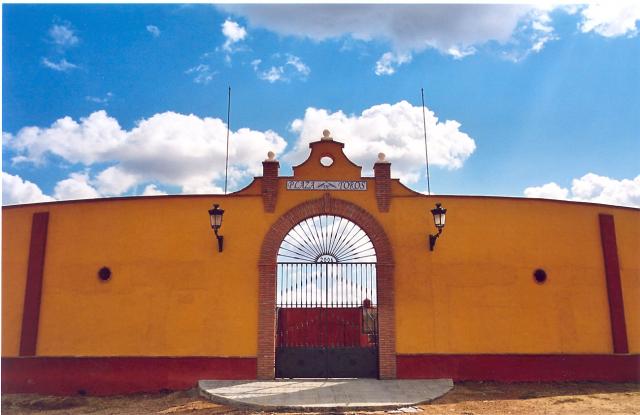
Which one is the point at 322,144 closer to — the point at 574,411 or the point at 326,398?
the point at 326,398

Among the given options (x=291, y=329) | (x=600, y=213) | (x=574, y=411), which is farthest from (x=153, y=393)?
(x=600, y=213)

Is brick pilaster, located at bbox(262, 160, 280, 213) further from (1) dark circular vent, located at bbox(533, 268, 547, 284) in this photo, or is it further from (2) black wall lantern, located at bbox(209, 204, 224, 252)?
(1) dark circular vent, located at bbox(533, 268, 547, 284)

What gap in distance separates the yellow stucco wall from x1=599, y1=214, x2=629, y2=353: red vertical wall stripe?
6.4 inches

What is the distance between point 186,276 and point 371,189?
4.30m

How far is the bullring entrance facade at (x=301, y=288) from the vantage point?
33.6ft

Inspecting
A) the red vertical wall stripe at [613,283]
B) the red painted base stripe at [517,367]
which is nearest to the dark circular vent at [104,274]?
the red painted base stripe at [517,367]

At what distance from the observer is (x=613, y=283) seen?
35.7 feet

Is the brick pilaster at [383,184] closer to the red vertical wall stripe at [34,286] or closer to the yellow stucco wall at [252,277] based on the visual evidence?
the yellow stucco wall at [252,277]

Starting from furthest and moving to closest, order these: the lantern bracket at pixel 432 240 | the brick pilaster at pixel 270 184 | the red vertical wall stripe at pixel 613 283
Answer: the brick pilaster at pixel 270 184
the red vertical wall stripe at pixel 613 283
the lantern bracket at pixel 432 240

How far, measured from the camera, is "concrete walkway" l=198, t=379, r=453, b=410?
8.53 meters

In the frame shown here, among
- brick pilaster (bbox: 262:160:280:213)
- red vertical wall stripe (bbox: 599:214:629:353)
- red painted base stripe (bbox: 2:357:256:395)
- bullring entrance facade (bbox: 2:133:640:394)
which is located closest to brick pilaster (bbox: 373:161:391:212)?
bullring entrance facade (bbox: 2:133:640:394)

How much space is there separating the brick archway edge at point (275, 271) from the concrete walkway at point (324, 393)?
0.44 m

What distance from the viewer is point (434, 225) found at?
35.5ft

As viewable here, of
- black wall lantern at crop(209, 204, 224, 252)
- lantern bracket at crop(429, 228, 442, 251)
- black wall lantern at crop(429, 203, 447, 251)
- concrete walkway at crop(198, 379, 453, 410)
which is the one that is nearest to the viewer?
concrete walkway at crop(198, 379, 453, 410)
